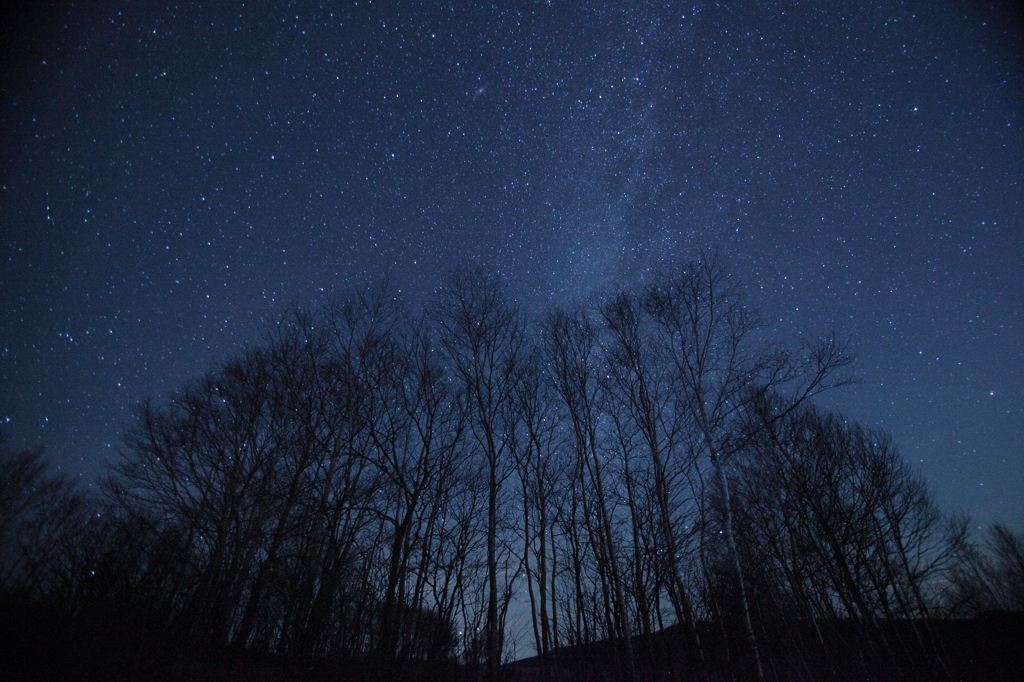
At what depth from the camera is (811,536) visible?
11875mm

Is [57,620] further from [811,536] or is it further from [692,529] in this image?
[811,536]

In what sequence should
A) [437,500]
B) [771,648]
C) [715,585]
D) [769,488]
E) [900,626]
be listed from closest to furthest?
[715,585] < [771,648] < [437,500] < [769,488] < [900,626]

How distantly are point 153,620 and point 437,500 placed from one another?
5.62 m

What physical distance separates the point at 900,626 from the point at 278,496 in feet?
68.7

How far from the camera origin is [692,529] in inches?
298

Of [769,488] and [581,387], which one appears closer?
[581,387]

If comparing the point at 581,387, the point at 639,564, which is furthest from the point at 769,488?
the point at 639,564

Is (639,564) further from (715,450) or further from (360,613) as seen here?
(360,613)

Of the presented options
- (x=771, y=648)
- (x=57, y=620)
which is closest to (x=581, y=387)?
(x=771, y=648)

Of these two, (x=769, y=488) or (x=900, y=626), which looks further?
(x=900, y=626)

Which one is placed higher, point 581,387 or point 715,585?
point 581,387

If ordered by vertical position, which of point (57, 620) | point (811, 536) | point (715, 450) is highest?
point (715, 450)

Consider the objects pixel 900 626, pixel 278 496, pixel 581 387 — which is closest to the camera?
pixel 278 496

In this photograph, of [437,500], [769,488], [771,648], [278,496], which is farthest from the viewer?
[769,488]
